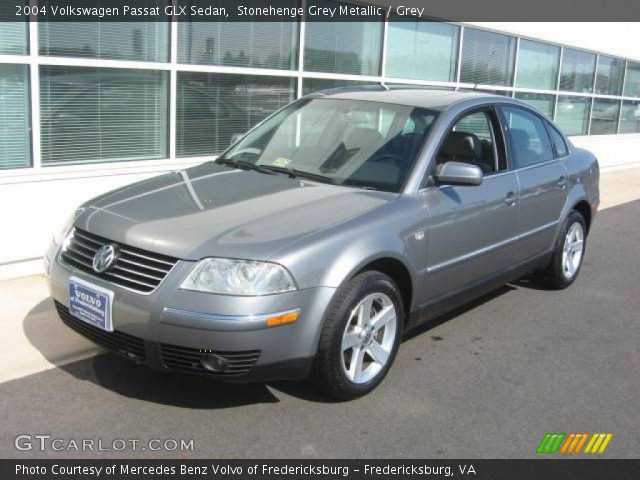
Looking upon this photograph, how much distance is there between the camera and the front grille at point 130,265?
11.2ft

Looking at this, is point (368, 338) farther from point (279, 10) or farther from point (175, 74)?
point (279, 10)

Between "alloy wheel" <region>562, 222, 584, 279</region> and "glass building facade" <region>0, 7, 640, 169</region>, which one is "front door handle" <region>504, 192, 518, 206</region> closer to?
"alloy wheel" <region>562, 222, 584, 279</region>

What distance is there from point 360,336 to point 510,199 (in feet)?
6.00

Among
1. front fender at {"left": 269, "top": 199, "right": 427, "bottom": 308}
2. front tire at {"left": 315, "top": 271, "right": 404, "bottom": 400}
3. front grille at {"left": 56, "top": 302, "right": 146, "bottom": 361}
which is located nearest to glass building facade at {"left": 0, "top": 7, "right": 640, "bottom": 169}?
front grille at {"left": 56, "top": 302, "right": 146, "bottom": 361}

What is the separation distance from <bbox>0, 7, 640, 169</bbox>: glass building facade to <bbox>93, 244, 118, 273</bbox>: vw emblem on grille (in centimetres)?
275

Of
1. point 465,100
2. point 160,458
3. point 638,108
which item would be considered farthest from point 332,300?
point 638,108

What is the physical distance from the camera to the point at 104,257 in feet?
11.8

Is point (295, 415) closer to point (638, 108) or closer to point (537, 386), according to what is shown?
point (537, 386)

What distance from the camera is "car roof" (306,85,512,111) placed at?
4.76 meters

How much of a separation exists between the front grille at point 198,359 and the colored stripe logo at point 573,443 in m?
1.49

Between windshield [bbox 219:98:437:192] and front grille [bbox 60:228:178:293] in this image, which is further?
windshield [bbox 219:98:437:192]

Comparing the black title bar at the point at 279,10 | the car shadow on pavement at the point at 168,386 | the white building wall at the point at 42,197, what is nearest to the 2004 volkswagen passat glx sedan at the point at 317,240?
the car shadow on pavement at the point at 168,386

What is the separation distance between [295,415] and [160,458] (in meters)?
0.76
